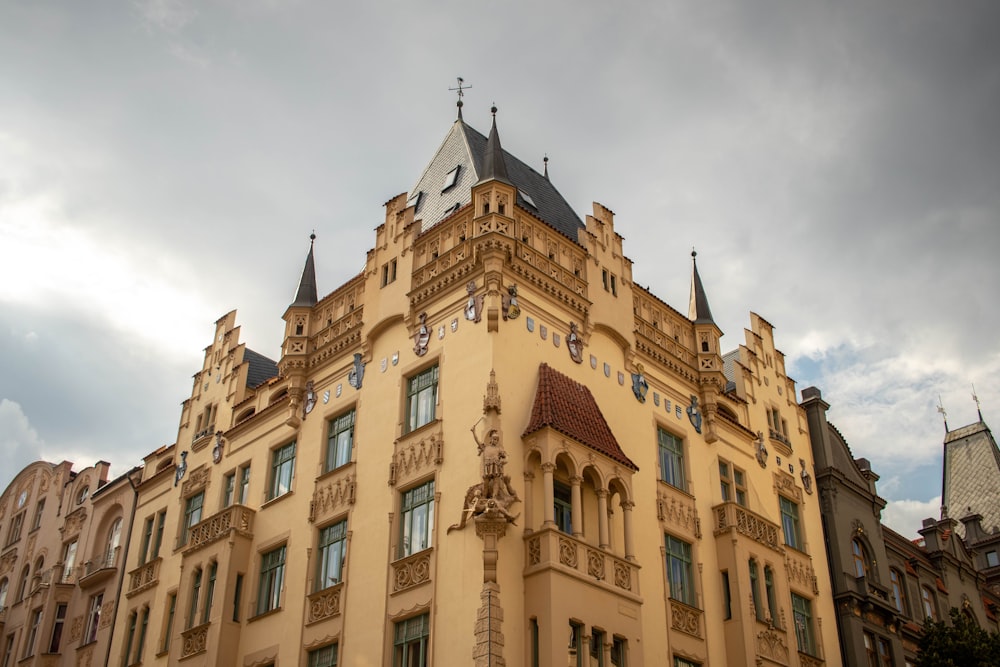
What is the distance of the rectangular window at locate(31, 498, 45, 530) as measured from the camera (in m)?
45.7

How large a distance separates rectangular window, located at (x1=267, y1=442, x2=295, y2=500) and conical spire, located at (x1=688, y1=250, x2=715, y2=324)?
555 inches

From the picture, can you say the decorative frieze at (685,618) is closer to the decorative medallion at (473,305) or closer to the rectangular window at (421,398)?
the rectangular window at (421,398)

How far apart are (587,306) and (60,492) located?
27833 millimetres

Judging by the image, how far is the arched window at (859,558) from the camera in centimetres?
3612

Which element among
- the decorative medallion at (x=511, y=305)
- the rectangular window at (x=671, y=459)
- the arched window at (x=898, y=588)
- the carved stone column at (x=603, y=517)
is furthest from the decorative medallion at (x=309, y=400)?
the arched window at (x=898, y=588)

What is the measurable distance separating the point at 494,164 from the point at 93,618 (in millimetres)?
23330

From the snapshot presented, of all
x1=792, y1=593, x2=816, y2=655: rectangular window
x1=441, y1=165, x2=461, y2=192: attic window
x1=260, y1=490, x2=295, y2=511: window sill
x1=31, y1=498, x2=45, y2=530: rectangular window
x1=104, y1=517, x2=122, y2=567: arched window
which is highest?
x1=441, y1=165, x2=461, y2=192: attic window

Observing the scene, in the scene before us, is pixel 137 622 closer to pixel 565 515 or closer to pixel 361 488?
pixel 361 488

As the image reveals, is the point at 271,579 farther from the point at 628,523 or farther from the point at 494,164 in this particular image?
the point at 494,164

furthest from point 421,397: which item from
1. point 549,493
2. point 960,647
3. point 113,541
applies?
point 113,541

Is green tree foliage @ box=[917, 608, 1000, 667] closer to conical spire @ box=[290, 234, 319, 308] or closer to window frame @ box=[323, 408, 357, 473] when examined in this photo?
window frame @ box=[323, 408, 357, 473]

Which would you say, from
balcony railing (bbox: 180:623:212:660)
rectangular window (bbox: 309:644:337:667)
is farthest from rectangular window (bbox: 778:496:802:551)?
balcony railing (bbox: 180:623:212:660)

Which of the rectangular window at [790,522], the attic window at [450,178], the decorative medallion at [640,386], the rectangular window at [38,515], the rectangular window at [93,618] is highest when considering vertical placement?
the attic window at [450,178]

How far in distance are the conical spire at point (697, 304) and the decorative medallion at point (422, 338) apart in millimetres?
10640
